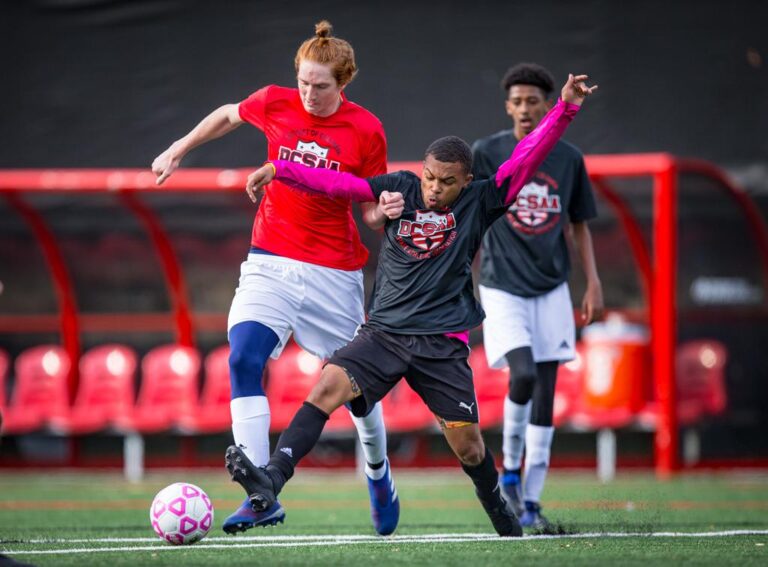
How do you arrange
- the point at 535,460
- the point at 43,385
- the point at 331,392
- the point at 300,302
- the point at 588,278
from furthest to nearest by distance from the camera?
1. the point at 43,385
2. the point at 588,278
3. the point at 535,460
4. the point at 300,302
5. the point at 331,392

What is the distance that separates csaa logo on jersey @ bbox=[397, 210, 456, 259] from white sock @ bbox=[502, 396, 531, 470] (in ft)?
4.83

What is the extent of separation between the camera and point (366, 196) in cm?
573

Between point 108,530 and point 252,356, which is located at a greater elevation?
point 252,356

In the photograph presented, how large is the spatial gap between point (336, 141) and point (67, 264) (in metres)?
7.91

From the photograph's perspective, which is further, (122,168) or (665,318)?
(122,168)

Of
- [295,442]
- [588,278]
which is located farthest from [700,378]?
[295,442]

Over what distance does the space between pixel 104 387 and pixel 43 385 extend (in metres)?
0.61

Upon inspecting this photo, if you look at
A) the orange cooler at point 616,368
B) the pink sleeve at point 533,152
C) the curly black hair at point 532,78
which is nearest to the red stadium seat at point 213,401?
the orange cooler at point 616,368

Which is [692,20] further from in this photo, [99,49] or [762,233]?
[99,49]

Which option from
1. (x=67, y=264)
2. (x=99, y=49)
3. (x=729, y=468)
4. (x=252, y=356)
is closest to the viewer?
(x=252, y=356)

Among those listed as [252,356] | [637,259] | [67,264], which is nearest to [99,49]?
[67,264]

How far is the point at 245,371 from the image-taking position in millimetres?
5727

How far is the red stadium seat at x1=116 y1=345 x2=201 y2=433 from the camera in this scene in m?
12.5

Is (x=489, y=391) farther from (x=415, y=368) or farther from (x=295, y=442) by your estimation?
(x=295, y=442)
